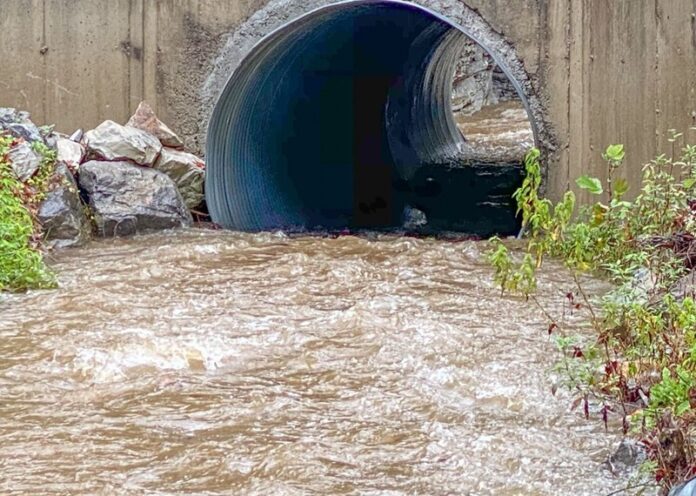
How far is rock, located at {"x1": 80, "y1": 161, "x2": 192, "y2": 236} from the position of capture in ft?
22.9

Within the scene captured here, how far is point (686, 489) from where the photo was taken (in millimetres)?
2285

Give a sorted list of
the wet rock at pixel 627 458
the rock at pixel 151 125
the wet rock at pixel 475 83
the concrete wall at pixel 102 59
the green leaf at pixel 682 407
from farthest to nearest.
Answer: the wet rock at pixel 475 83 → the concrete wall at pixel 102 59 → the rock at pixel 151 125 → the wet rock at pixel 627 458 → the green leaf at pixel 682 407

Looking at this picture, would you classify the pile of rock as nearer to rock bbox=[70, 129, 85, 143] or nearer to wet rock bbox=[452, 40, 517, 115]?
rock bbox=[70, 129, 85, 143]

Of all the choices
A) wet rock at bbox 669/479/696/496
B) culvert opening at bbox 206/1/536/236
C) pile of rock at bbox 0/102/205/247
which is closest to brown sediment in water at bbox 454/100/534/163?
culvert opening at bbox 206/1/536/236

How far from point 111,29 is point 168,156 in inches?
46.5

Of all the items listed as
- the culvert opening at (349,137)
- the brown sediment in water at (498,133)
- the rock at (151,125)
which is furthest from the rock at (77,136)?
the brown sediment in water at (498,133)

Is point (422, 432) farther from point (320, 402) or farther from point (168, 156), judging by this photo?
point (168, 156)

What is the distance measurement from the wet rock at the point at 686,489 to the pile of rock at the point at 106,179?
4.96 m

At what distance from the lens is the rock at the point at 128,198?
6984 mm

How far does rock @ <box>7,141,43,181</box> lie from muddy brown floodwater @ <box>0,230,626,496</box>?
2.65 feet

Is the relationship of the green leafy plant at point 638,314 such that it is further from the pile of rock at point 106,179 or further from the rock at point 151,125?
the rock at point 151,125

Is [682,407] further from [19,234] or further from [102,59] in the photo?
[102,59]

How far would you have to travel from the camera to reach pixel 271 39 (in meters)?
7.26

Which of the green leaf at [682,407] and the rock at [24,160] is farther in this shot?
the rock at [24,160]
